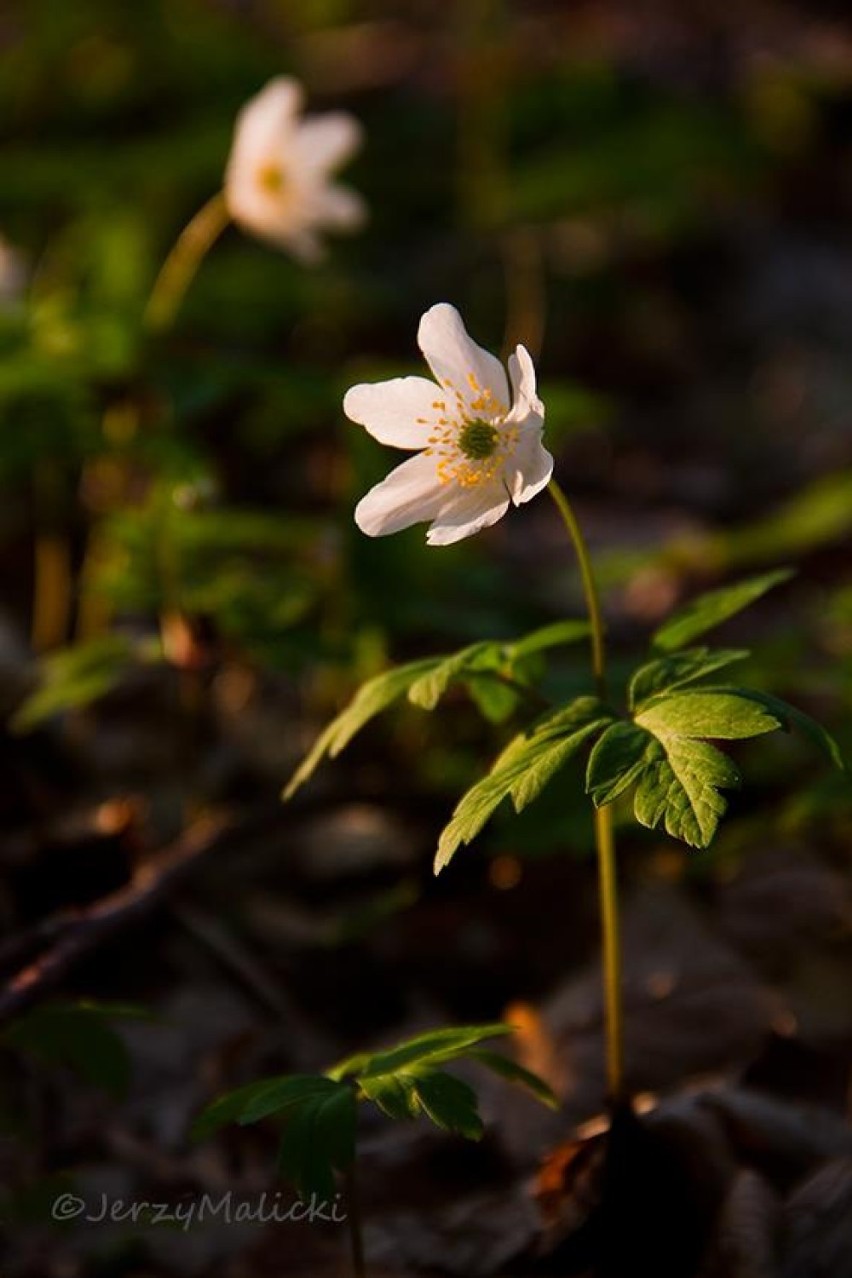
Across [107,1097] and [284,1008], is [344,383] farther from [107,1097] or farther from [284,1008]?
[107,1097]

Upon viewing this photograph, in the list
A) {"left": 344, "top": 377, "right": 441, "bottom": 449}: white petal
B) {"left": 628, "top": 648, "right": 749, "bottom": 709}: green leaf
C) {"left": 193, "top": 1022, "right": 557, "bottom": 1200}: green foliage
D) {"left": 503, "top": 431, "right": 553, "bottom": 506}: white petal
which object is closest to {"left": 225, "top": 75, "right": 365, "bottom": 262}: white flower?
{"left": 344, "top": 377, "right": 441, "bottom": 449}: white petal

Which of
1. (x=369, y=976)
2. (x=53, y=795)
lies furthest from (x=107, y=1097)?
(x=53, y=795)

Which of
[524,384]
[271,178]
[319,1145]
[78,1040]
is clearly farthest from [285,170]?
[319,1145]

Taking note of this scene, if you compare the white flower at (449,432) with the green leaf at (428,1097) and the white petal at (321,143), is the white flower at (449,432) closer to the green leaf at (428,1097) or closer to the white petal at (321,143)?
the green leaf at (428,1097)

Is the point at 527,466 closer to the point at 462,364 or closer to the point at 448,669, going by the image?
the point at 462,364

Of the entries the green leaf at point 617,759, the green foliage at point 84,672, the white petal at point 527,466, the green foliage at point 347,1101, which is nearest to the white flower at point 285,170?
the green foliage at point 84,672
